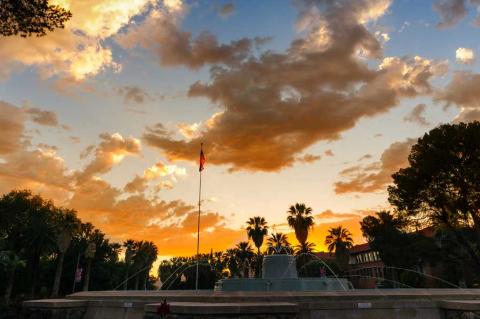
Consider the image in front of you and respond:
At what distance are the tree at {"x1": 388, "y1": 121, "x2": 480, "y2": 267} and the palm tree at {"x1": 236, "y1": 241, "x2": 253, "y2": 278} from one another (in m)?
53.2

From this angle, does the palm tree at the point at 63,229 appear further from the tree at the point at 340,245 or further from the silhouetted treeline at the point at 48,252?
the tree at the point at 340,245

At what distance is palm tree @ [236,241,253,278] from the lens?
80662 millimetres

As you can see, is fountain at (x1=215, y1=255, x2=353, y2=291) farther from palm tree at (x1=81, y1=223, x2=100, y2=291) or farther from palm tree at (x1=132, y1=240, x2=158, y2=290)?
palm tree at (x1=132, y1=240, x2=158, y2=290)

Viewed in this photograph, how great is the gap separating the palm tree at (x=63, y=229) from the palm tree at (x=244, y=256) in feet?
132

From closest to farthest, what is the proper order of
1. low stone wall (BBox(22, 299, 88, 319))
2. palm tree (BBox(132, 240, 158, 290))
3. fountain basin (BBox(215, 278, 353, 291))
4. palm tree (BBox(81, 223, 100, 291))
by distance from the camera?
1. low stone wall (BBox(22, 299, 88, 319))
2. fountain basin (BBox(215, 278, 353, 291))
3. palm tree (BBox(81, 223, 100, 291))
4. palm tree (BBox(132, 240, 158, 290))

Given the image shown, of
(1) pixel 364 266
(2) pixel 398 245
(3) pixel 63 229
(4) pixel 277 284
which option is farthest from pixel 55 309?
(1) pixel 364 266

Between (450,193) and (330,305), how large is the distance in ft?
81.9

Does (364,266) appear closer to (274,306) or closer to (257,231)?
(257,231)

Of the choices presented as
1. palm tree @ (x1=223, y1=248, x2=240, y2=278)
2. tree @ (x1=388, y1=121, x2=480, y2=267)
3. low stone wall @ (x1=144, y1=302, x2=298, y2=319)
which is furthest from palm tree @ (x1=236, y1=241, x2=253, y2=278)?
low stone wall @ (x1=144, y1=302, x2=298, y2=319)

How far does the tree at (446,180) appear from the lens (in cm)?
2895

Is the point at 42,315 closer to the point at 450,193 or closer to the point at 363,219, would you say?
the point at 450,193

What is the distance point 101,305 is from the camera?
12.9 meters

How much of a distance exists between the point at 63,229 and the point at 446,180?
152 ft

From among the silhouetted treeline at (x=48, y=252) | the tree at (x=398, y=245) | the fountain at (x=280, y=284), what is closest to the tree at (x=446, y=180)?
the tree at (x=398, y=245)
